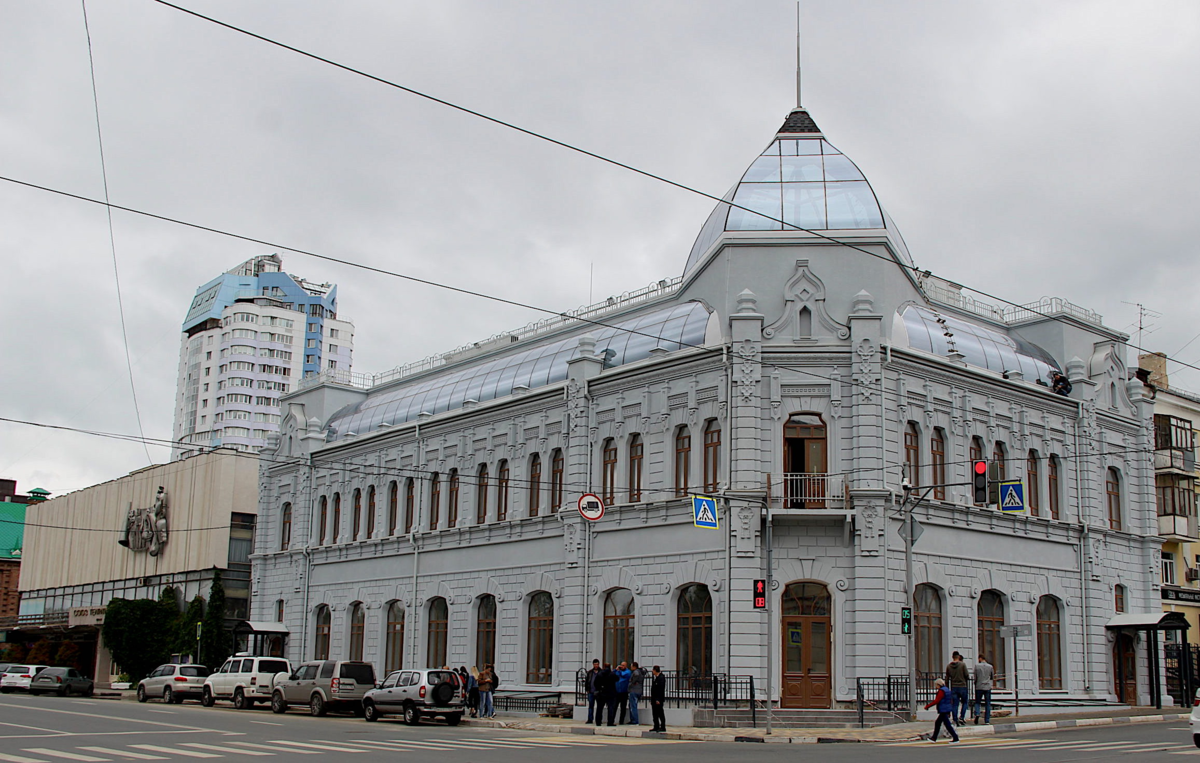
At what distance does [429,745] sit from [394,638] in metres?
25.4

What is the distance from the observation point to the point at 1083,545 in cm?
4081

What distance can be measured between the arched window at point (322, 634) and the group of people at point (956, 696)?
99.8 ft

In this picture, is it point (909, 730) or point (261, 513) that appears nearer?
point (909, 730)

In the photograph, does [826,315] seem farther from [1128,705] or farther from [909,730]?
[1128,705]

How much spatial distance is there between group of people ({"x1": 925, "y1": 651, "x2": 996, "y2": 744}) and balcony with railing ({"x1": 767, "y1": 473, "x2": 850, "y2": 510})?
551 cm

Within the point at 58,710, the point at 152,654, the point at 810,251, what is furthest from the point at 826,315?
the point at 152,654

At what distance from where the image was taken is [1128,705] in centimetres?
4106

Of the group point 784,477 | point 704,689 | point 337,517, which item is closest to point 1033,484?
point 784,477

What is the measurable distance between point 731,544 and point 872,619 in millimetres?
4421

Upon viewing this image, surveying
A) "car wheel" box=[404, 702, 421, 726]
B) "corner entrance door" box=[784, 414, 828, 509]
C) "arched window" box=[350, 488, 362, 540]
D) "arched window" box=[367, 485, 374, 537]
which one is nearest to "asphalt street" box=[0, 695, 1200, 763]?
→ "car wheel" box=[404, 702, 421, 726]

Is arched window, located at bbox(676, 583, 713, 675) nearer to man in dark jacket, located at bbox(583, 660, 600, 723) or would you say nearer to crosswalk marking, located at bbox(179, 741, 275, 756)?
man in dark jacket, located at bbox(583, 660, 600, 723)

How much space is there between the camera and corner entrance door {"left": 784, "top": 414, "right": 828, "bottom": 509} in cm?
3456

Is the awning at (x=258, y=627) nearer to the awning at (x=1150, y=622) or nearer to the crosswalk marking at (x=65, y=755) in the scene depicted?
the crosswalk marking at (x=65, y=755)

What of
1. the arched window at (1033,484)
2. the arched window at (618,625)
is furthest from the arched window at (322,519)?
the arched window at (1033,484)
